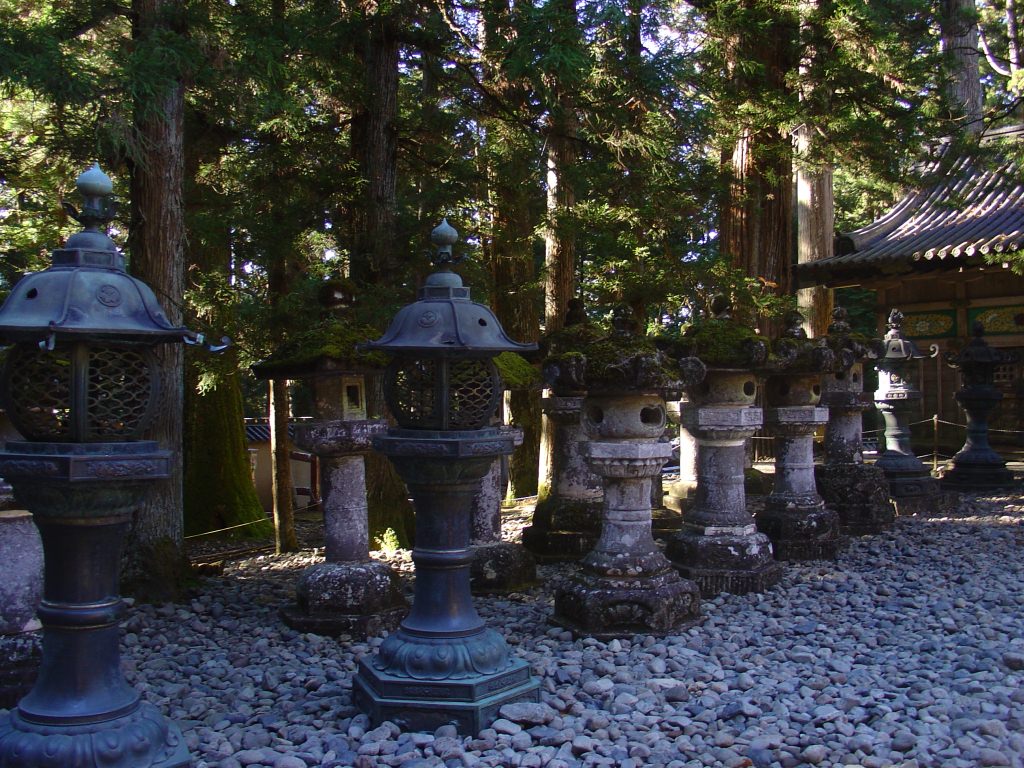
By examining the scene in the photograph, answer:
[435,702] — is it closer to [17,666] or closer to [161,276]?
[17,666]

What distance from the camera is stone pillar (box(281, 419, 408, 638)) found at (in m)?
5.10

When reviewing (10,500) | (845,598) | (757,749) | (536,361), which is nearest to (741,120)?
(536,361)

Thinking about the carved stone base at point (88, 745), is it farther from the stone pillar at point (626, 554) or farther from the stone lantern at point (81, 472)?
the stone pillar at point (626, 554)

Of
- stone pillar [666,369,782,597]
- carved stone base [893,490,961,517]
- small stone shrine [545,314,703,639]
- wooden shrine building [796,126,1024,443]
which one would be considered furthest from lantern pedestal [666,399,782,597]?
wooden shrine building [796,126,1024,443]

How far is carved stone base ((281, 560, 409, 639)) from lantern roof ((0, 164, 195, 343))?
96.1 inches

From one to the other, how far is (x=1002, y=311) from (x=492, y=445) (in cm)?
1091

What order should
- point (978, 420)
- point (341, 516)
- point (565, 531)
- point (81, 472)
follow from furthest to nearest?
point (978, 420) → point (565, 531) → point (341, 516) → point (81, 472)

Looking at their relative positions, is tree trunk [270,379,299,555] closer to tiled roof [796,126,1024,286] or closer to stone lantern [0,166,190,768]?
stone lantern [0,166,190,768]

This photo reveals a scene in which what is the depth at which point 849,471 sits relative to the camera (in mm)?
8211

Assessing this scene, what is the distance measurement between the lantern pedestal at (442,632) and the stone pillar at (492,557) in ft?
6.61

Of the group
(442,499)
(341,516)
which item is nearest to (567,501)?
(341,516)

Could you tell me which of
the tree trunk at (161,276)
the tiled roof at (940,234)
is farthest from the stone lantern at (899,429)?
the tree trunk at (161,276)

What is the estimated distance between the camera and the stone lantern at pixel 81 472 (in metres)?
2.92

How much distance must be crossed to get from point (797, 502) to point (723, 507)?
1.28 meters
